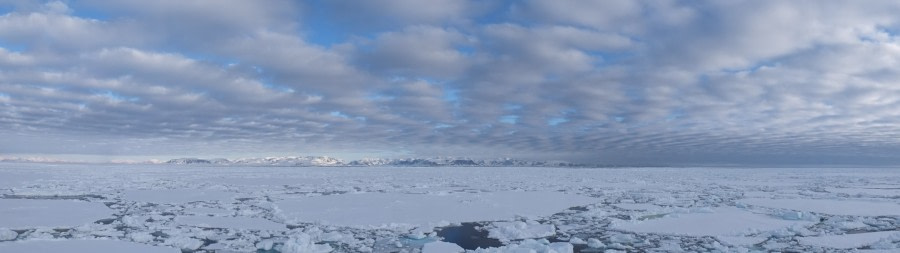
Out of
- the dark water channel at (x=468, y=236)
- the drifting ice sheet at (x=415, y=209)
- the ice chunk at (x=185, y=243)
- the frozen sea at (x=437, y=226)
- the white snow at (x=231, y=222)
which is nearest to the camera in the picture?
the ice chunk at (x=185, y=243)

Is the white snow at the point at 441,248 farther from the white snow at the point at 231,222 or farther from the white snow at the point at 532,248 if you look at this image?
the white snow at the point at 231,222

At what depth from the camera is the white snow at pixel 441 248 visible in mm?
7445

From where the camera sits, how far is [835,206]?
45.1 ft

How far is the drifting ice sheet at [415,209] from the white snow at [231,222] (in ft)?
2.89

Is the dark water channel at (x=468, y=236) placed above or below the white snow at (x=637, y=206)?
below

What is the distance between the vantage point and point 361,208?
Answer: 41.2 ft

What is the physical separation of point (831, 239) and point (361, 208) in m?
9.40

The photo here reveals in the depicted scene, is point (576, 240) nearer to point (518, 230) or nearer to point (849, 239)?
point (518, 230)

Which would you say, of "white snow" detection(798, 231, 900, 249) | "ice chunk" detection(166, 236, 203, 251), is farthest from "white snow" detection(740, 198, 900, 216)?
"ice chunk" detection(166, 236, 203, 251)

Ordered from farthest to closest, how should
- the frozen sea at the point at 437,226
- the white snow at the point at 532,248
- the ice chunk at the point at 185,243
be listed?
the frozen sea at the point at 437,226 < the ice chunk at the point at 185,243 < the white snow at the point at 532,248

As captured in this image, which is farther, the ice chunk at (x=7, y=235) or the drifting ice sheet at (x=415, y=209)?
the drifting ice sheet at (x=415, y=209)

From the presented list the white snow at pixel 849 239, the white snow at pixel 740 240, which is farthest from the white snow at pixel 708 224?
the white snow at pixel 849 239

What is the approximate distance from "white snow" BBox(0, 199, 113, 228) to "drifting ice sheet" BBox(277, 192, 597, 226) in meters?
3.90

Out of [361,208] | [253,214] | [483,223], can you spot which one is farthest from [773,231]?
[253,214]
